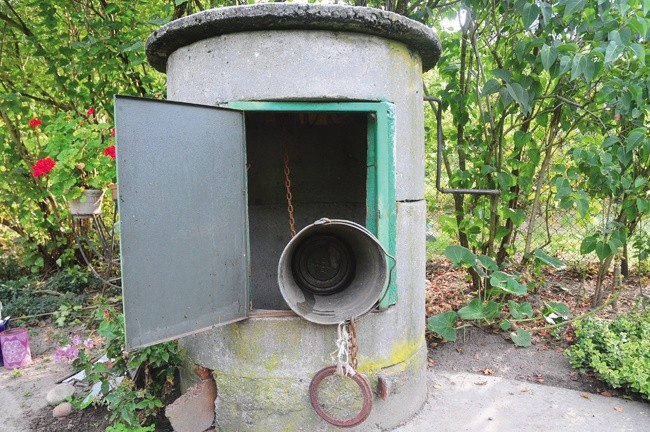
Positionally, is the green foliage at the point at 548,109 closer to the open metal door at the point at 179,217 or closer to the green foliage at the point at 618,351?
the green foliage at the point at 618,351

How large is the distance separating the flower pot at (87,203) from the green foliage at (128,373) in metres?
1.95

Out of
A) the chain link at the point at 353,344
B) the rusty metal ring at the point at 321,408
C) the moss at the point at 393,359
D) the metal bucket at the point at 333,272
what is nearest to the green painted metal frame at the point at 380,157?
the metal bucket at the point at 333,272

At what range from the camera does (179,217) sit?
7.42 feet

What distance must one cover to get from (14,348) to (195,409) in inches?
87.2

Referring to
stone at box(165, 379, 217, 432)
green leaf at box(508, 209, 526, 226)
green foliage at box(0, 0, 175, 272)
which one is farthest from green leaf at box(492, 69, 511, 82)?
stone at box(165, 379, 217, 432)

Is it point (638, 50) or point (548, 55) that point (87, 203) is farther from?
point (638, 50)

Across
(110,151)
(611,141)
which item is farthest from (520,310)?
(110,151)

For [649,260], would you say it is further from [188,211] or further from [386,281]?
[188,211]

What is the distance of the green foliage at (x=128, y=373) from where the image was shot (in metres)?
2.68

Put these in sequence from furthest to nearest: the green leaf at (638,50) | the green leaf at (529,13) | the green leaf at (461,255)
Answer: the green leaf at (461,255), the green leaf at (529,13), the green leaf at (638,50)

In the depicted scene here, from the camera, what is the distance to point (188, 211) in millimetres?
2295

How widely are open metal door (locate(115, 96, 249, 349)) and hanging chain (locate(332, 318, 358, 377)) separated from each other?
1.73 feet

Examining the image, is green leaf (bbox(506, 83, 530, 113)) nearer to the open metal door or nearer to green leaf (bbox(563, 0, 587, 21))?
green leaf (bbox(563, 0, 587, 21))

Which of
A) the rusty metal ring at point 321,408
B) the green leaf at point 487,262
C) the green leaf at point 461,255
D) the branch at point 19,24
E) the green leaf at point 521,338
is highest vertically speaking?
the branch at point 19,24
